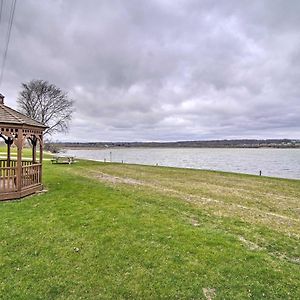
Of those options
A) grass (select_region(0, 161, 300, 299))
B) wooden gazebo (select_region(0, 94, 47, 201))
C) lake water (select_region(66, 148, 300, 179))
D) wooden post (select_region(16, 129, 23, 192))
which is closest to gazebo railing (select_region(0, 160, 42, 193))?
wooden gazebo (select_region(0, 94, 47, 201))

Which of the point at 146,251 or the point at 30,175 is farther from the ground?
the point at 30,175

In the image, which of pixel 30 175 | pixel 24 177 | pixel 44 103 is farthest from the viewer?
pixel 44 103

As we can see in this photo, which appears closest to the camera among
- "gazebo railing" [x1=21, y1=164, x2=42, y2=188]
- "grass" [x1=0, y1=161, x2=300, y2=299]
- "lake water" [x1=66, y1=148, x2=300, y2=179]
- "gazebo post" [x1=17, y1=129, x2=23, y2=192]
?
"grass" [x1=0, y1=161, x2=300, y2=299]

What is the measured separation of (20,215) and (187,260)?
547 cm

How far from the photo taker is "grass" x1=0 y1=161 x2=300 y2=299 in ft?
14.7

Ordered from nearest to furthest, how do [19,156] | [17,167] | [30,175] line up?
1. [19,156]
2. [17,167]
3. [30,175]

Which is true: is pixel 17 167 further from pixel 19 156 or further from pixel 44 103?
pixel 44 103

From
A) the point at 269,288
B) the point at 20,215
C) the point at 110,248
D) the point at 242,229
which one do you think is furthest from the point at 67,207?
the point at 269,288

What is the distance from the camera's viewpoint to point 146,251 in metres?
5.77

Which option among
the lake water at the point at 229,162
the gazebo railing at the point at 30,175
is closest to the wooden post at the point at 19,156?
the gazebo railing at the point at 30,175

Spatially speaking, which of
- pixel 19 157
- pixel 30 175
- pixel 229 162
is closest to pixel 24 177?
pixel 30 175

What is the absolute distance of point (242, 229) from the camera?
737cm

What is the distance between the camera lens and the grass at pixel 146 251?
4.49m

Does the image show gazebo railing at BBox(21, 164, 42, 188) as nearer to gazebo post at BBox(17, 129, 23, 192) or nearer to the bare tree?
gazebo post at BBox(17, 129, 23, 192)
